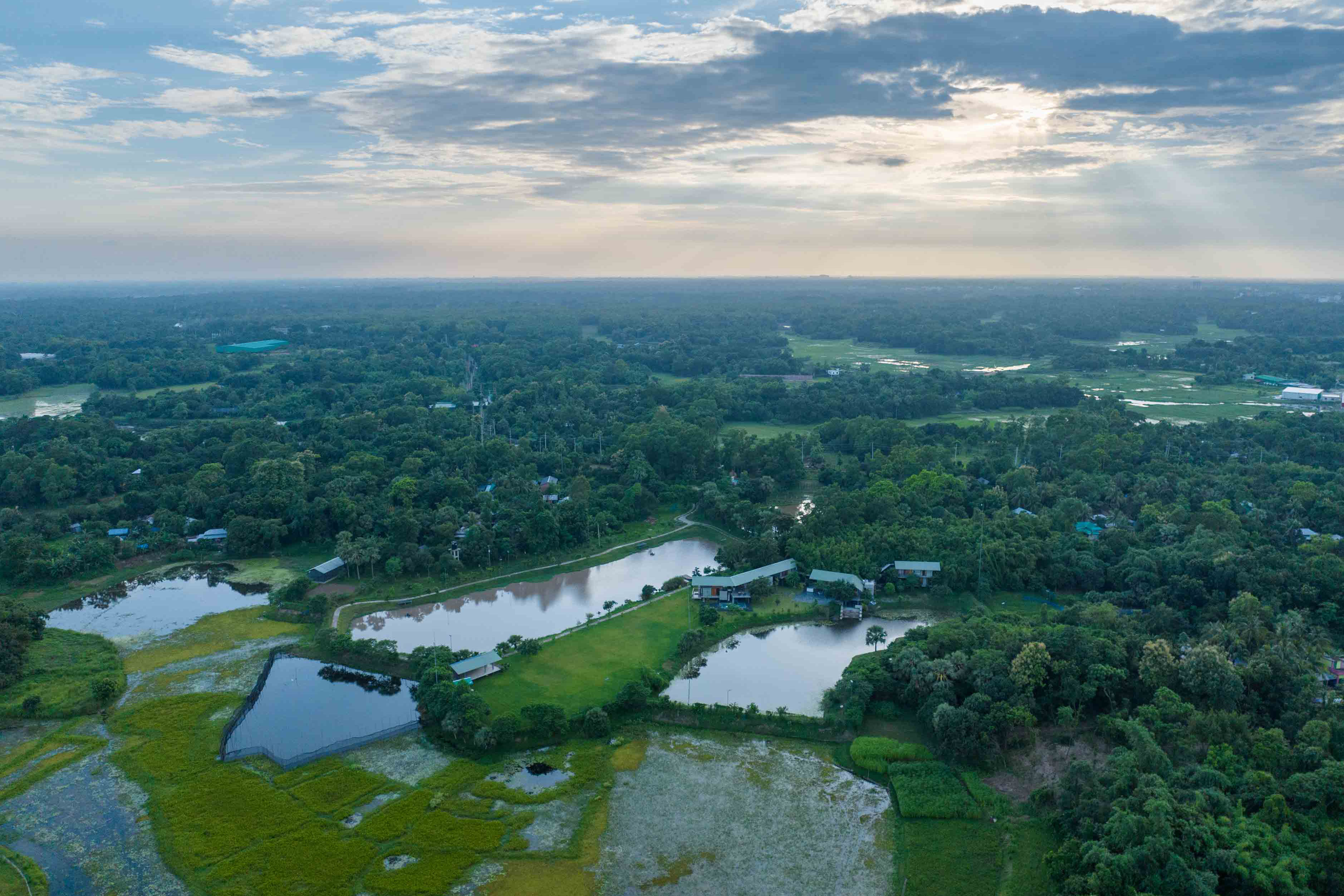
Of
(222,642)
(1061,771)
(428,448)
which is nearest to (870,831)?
(1061,771)

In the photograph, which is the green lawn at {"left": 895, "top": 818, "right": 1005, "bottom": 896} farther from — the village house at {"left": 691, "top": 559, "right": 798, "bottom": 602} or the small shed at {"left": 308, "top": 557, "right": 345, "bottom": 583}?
the small shed at {"left": 308, "top": 557, "right": 345, "bottom": 583}

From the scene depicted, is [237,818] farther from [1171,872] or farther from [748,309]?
[748,309]

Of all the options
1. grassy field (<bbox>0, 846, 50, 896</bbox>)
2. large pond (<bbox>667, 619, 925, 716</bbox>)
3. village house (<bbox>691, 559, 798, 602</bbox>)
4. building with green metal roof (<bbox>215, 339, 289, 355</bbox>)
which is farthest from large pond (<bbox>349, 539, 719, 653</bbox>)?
building with green metal roof (<bbox>215, 339, 289, 355</bbox>)

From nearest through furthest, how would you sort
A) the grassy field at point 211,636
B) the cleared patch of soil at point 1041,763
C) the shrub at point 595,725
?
the cleared patch of soil at point 1041,763 → the shrub at point 595,725 → the grassy field at point 211,636

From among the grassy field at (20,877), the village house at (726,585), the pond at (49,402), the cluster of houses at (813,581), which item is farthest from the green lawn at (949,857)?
the pond at (49,402)

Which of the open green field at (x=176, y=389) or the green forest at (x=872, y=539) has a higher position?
the open green field at (x=176, y=389)

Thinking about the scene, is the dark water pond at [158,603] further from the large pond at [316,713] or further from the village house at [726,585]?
the village house at [726,585]
